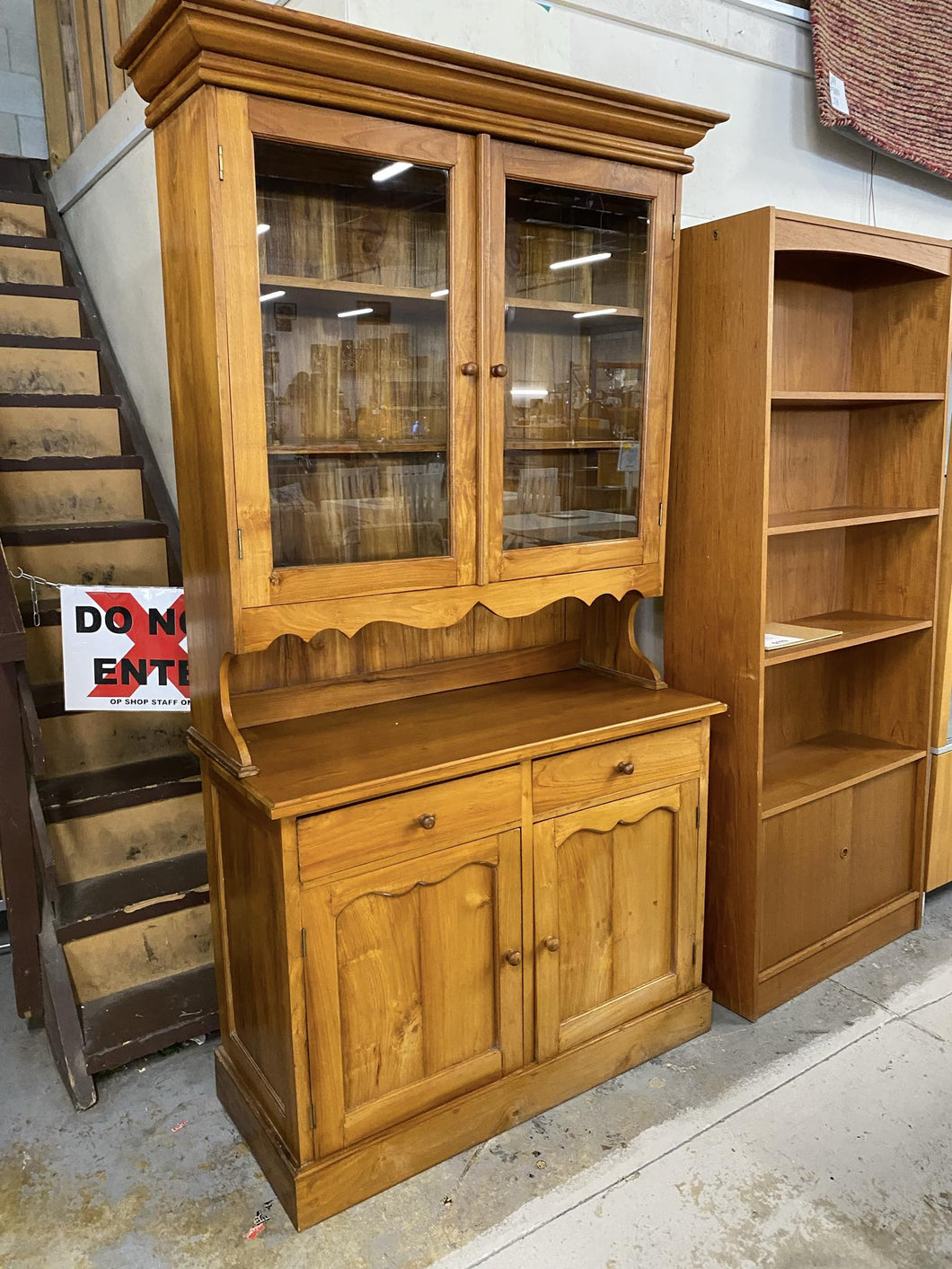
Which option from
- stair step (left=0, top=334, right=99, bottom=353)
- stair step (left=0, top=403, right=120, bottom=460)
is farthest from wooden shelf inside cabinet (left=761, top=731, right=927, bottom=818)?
stair step (left=0, top=334, right=99, bottom=353)

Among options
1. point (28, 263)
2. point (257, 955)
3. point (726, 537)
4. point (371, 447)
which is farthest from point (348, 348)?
point (28, 263)

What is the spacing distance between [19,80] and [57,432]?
202 centimetres

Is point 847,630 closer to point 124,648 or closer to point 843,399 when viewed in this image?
point 843,399

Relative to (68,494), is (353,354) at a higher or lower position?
higher

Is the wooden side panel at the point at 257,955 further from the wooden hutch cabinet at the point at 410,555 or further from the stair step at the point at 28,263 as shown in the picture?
the stair step at the point at 28,263

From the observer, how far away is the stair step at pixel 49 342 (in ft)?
10.4

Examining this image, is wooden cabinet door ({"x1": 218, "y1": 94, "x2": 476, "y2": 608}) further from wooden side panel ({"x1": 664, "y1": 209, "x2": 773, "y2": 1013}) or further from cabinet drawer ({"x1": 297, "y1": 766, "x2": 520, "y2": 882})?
wooden side panel ({"x1": 664, "y1": 209, "x2": 773, "y2": 1013})

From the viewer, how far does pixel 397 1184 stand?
1.93 m

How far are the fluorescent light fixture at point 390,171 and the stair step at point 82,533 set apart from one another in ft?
4.94

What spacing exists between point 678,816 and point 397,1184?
1.00 m

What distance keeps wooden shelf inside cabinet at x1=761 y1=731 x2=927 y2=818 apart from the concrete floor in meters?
0.58

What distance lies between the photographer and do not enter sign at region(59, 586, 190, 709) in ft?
7.23

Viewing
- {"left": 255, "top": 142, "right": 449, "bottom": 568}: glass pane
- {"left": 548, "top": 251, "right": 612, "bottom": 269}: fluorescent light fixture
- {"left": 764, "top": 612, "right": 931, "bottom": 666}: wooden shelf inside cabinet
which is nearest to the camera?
{"left": 255, "top": 142, "right": 449, "bottom": 568}: glass pane

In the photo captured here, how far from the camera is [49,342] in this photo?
3234 millimetres
